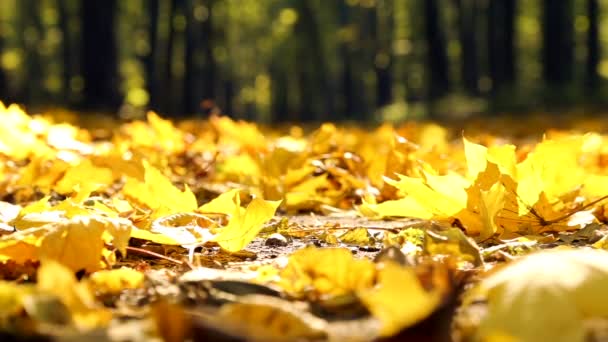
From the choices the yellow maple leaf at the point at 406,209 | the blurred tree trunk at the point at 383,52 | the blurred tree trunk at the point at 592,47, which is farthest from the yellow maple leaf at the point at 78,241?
the blurred tree trunk at the point at 383,52

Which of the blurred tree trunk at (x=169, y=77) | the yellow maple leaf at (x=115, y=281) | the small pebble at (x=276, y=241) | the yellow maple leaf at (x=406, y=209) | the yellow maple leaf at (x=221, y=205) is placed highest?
the blurred tree trunk at (x=169, y=77)

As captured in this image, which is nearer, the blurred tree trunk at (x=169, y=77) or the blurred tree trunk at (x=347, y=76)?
the blurred tree trunk at (x=169, y=77)

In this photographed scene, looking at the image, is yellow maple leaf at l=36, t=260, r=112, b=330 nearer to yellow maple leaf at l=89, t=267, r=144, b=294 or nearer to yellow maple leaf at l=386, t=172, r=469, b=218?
yellow maple leaf at l=89, t=267, r=144, b=294

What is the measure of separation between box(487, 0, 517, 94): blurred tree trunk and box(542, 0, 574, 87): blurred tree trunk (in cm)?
116

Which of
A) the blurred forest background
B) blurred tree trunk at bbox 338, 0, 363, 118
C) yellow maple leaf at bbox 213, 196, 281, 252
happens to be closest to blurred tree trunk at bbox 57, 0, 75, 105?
the blurred forest background

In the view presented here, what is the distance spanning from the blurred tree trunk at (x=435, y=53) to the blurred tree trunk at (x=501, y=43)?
1399mm

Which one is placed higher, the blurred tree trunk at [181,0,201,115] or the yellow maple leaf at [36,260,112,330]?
the blurred tree trunk at [181,0,201,115]

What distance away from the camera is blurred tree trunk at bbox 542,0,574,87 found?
21.4 m

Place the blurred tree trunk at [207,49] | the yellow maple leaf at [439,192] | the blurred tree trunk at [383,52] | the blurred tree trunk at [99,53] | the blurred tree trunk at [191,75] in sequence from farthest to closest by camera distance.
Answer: the blurred tree trunk at [383,52] → the blurred tree trunk at [191,75] → the blurred tree trunk at [207,49] → the blurred tree trunk at [99,53] → the yellow maple leaf at [439,192]

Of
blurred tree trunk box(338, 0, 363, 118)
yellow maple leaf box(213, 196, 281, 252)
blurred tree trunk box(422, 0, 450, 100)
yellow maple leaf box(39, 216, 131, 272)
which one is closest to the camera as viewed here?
yellow maple leaf box(39, 216, 131, 272)

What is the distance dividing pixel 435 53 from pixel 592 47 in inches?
169

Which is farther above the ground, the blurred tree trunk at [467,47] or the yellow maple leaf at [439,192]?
the blurred tree trunk at [467,47]

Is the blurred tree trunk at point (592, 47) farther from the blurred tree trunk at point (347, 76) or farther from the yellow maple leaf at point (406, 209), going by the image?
the yellow maple leaf at point (406, 209)

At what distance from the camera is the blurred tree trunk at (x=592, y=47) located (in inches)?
835
